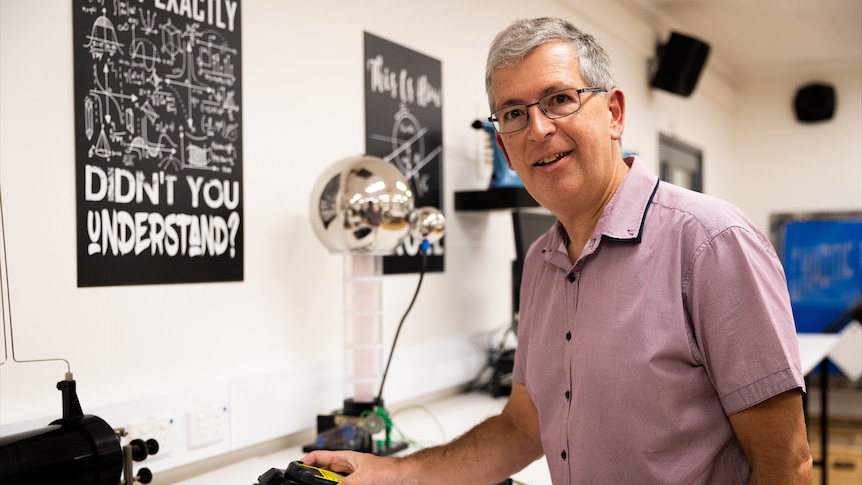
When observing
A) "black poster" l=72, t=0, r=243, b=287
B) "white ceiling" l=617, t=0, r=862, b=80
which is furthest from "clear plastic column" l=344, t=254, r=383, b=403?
"white ceiling" l=617, t=0, r=862, b=80

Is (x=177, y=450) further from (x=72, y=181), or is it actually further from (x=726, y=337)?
(x=726, y=337)

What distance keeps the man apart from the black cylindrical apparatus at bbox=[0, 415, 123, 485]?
0.33 meters

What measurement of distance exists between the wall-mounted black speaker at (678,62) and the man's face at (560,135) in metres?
3.14

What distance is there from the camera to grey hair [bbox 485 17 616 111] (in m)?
1.25

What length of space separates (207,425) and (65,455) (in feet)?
2.03

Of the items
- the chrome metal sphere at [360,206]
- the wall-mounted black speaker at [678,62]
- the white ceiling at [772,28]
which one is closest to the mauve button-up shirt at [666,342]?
the chrome metal sphere at [360,206]

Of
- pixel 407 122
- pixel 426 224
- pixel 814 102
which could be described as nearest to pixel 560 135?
pixel 426 224

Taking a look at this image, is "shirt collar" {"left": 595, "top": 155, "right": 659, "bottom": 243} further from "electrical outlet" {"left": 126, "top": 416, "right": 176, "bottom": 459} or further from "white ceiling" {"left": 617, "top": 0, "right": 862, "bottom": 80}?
"white ceiling" {"left": 617, "top": 0, "right": 862, "bottom": 80}

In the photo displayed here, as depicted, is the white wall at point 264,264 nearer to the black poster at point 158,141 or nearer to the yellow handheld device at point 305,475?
the black poster at point 158,141

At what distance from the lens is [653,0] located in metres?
4.10

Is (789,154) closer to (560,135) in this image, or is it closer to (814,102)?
(814,102)

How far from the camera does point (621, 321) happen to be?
1.20 meters

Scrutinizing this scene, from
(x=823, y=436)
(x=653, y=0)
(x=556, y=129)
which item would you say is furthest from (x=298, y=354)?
(x=653, y=0)

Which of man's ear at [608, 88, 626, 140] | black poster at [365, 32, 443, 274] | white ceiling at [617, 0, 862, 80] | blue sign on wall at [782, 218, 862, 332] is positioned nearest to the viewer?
man's ear at [608, 88, 626, 140]
